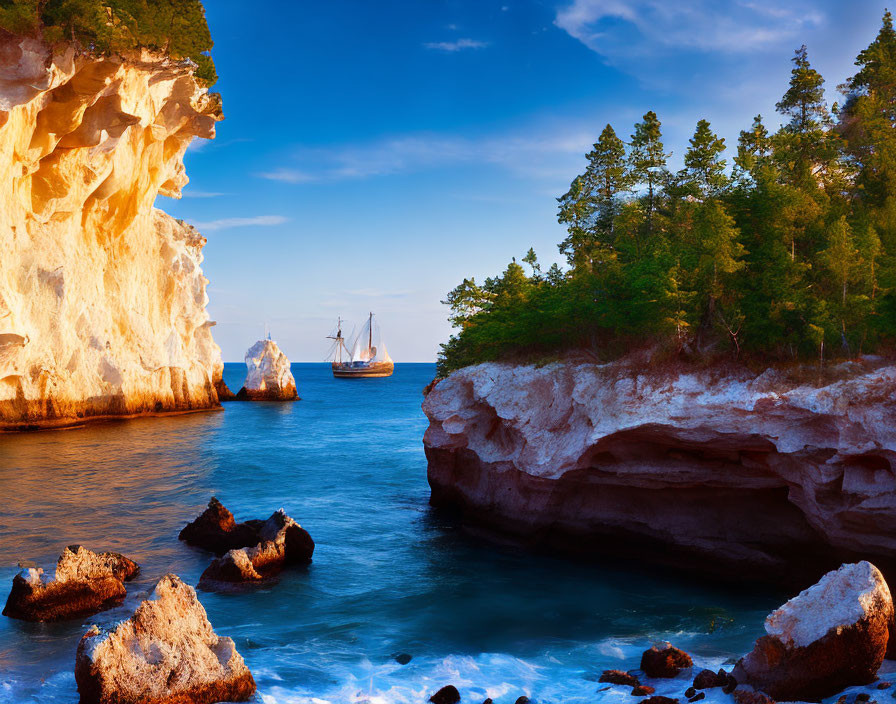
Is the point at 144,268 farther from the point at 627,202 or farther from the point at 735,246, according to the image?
the point at 735,246

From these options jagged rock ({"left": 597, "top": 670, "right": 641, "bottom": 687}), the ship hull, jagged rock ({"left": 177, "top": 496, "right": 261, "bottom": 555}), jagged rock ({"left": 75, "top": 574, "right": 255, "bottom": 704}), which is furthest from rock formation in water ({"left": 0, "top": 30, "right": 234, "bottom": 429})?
the ship hull

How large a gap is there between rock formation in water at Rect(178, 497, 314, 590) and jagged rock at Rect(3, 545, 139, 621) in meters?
2.15

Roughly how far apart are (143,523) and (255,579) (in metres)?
7.86

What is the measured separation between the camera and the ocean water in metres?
10.9

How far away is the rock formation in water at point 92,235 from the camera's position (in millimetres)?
36406

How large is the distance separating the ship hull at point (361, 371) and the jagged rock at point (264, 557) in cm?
12563

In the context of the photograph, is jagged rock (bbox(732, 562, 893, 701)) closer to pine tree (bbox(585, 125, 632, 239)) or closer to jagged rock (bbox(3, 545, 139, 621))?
jagged rock (bbox(3, 545, 139, 621))

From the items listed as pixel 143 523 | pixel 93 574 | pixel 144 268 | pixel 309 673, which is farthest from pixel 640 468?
pixel 144 268

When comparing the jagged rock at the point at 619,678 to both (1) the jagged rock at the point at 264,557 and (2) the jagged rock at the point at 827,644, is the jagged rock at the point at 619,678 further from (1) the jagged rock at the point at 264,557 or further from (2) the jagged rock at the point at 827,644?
(1) the jagged rock at the point at 264,557

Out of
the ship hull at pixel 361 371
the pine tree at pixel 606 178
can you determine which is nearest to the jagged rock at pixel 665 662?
the pine tree at pixel 606 178

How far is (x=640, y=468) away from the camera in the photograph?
16.6 m

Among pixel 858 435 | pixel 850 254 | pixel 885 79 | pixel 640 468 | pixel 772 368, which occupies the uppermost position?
pixel 885 79

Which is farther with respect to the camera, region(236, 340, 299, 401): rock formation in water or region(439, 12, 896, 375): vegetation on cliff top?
region(236, 340, 299, 401): rock formation in water

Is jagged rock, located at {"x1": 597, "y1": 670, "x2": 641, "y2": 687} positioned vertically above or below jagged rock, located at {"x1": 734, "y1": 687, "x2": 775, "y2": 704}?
below
